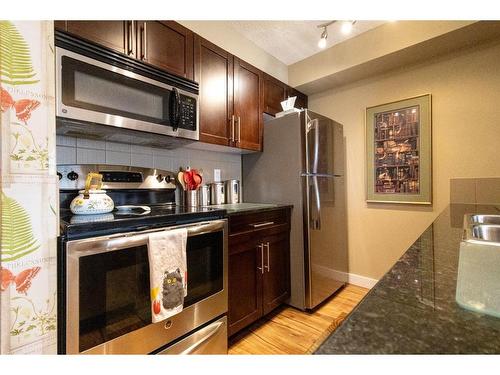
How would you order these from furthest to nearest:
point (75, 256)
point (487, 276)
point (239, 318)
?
1. point (239, 318)
2. point (75, 256)
3. point (487, 276)

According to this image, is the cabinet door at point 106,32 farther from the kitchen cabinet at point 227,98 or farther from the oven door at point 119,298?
the oven door at point 119,298

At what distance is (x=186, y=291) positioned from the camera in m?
1.15

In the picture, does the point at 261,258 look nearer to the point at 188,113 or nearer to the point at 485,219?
the point at 188,113

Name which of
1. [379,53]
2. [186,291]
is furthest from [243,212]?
[379,53]

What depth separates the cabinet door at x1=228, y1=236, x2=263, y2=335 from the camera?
1527 mm

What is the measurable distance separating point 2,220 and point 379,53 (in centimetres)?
252

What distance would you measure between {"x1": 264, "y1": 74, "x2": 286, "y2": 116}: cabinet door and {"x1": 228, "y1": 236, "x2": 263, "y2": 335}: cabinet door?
4.21 ft

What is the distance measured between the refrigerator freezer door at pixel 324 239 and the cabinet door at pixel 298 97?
96cm

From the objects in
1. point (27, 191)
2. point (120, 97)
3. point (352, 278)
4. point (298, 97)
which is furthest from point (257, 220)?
point (298, 97)

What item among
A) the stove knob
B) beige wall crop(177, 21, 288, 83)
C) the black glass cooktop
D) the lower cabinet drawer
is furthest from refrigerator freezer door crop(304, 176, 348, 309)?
the stove knob

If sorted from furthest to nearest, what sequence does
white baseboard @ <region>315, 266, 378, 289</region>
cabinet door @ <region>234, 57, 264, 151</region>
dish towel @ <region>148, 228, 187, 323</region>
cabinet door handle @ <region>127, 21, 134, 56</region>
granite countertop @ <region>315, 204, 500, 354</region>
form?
white baseboard @ <region>315, 266, 378, 289</region> < cabinet door @ <region>234, 57, 264, 151</region> < cabinet door handle @ <region>127, 21, 134, 56</region> < dish towel @ <region>148, 228, 187, 323</region> < granite countertop @ <region>315, 204, 500, 354</region>

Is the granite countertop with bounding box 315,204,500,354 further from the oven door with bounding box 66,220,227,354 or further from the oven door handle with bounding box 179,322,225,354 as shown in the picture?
the oven door handle with bounding box 179,322,225,354

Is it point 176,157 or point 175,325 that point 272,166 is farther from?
point 175,325
